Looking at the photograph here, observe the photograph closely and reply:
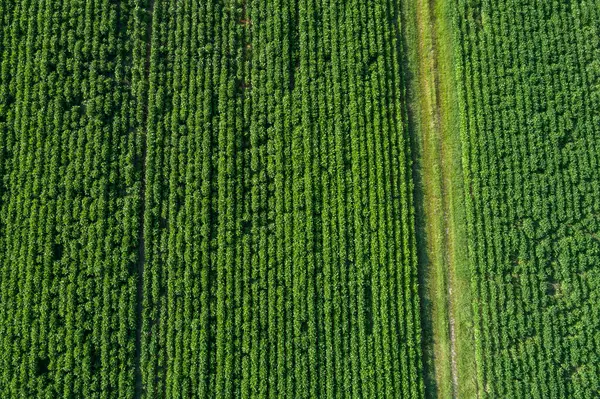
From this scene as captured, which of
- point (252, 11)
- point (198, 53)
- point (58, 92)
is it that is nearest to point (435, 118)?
point (252, 11)

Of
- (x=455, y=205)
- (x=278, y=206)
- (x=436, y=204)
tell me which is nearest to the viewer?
(x=278, y=206)

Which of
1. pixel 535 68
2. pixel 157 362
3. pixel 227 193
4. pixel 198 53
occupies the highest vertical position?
pixel 198 53

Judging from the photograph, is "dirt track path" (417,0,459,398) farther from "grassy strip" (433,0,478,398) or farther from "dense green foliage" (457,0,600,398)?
"dense green foliage" (457,0,600,398)

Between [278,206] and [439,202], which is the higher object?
[278,206]

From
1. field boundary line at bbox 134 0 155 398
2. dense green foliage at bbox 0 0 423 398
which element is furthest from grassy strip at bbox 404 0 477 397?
field boundary line at bbox 134 0 155 398

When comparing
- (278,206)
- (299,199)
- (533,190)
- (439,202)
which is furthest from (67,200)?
(533,190)

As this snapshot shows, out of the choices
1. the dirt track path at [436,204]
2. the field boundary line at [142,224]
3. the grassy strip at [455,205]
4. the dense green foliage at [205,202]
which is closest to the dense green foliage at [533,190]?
the grassy strip at [455,205]

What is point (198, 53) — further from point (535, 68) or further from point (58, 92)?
point (535, 68)

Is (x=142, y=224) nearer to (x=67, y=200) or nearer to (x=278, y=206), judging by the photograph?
(x=67, y=200)
